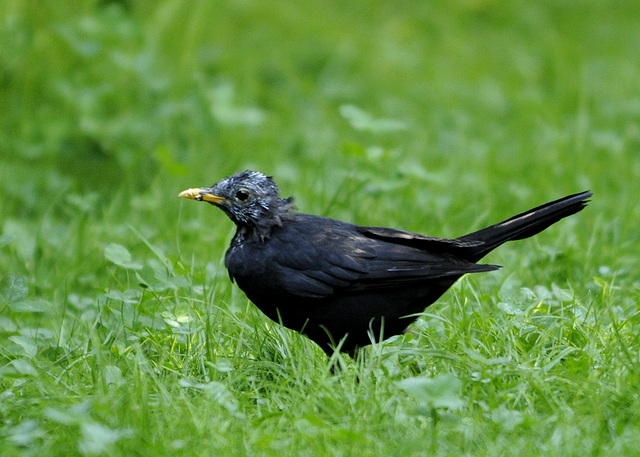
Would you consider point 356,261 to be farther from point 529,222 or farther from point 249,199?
point 529,222

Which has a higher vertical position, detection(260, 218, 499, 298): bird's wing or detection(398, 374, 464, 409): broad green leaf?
detection(260, 218, 499, 298): bird's wing

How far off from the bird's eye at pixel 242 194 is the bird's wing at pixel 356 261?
0.96 ft

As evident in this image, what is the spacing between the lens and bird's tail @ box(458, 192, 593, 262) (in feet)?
13.5

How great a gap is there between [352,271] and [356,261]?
6 cm

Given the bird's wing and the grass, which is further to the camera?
the bird's wing

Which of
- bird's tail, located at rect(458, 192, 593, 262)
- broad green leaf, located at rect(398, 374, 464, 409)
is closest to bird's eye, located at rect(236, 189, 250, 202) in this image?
bird's tail, located at rect(458, 192, 593, 262)

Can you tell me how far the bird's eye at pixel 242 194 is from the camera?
168 inches

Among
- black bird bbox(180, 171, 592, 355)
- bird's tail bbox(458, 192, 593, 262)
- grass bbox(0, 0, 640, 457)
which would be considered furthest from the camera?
bird's tail bbox(458, 192, 593, 262)

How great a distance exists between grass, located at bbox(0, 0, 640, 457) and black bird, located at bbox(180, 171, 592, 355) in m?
0.15

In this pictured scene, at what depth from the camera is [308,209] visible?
19.9 feet

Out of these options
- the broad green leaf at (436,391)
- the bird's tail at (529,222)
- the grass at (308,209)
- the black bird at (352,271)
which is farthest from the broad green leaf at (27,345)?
the bird's tail at (529,222)

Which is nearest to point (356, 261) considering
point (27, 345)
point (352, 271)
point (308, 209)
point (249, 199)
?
point (352, 271)

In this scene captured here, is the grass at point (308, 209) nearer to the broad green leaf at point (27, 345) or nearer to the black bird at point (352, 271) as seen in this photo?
the broad green leaf at point (27, 345)

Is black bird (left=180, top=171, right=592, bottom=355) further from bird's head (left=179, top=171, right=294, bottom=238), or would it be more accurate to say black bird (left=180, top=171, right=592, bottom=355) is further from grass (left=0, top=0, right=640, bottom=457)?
grass (left=0, top=0, right=640, bottom=457)
